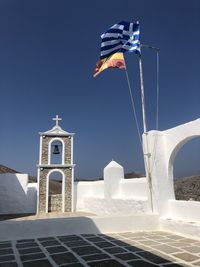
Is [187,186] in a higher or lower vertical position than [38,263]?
higher

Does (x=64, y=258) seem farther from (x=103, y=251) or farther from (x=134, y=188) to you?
(x=134, y=188)

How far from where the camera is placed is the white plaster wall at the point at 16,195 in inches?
546

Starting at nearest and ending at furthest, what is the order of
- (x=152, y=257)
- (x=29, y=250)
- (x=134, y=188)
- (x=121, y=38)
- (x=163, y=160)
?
1. (x=152, y=257)
2. (x=29, y=250)
3. (x=163, y=160)
4. (x=121, y=38)
5. (x=134, y=188)

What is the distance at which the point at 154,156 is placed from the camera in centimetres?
789

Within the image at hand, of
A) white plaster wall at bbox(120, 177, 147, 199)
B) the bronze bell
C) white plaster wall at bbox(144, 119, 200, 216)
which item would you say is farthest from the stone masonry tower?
white plaster wall at bbox(144, 119, 200, 216)

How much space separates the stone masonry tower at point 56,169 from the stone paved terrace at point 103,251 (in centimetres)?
787

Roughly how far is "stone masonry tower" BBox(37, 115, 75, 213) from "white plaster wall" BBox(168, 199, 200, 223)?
7653mm

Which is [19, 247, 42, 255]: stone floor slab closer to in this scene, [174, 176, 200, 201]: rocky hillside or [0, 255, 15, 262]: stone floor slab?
[0, 255, 15, 262]: stone floor slab

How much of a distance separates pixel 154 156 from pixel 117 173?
476 cm

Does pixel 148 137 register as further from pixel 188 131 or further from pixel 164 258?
pixel 164 258

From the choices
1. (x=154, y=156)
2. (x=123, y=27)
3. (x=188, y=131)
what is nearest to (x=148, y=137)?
(x=154, y=156)

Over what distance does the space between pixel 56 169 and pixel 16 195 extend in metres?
2.58

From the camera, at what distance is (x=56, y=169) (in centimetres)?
1425

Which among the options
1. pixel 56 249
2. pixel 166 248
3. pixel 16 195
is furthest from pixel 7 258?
pixel 16 195
